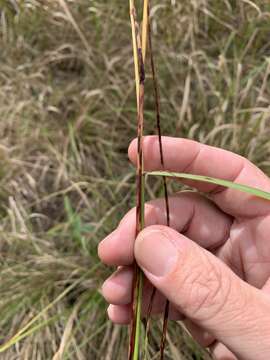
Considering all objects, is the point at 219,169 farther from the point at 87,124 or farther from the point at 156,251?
the point at 87,124

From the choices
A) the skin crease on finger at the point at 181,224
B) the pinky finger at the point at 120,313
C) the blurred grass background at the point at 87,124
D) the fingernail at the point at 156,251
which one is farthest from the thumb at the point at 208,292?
the blurred grass background at the point at 87,124

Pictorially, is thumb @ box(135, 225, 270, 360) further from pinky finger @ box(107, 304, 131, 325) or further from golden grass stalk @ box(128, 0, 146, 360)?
pinky finger @ box(107, 304, 131, 325)

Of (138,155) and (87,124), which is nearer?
(138,155)

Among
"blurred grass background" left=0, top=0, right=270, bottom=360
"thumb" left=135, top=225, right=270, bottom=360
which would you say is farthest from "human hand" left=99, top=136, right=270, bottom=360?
"blurred grass background" left=0, top=0, right=270, bottom=360

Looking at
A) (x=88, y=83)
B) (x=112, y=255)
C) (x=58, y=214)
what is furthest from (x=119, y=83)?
(x=112, y=255)

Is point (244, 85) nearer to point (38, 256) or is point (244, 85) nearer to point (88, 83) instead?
point (88, 83)

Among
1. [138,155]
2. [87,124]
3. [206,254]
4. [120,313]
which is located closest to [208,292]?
[206,254]

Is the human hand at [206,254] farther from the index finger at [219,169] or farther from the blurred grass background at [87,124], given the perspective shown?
the blurred grass background at [87,124]
